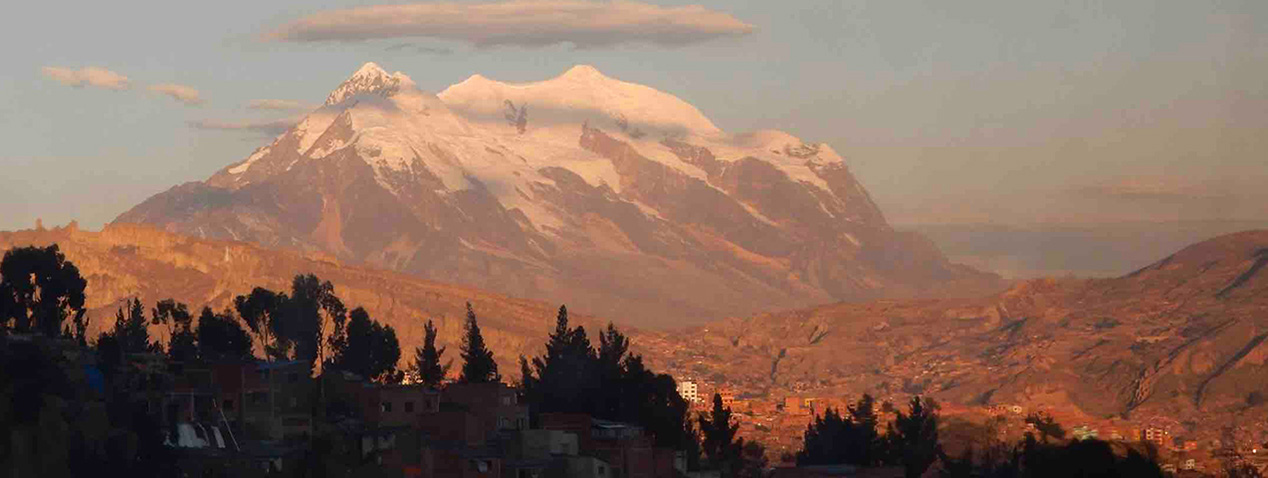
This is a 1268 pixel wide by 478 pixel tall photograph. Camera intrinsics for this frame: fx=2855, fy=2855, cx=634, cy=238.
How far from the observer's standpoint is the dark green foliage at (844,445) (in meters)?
134

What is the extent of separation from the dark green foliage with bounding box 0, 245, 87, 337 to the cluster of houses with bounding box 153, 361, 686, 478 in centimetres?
1454

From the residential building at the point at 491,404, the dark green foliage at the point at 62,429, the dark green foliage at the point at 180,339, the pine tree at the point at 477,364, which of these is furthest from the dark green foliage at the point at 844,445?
the dark green foliage at the point at 62,429

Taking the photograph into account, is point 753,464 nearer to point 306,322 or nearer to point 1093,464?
point 306,322

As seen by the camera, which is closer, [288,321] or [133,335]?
[133,335]

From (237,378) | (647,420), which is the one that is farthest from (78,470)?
(647,420)

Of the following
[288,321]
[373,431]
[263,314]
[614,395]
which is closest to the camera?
[373,431]

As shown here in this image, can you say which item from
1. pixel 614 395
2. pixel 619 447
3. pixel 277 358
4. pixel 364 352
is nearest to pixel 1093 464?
pixel 619 447

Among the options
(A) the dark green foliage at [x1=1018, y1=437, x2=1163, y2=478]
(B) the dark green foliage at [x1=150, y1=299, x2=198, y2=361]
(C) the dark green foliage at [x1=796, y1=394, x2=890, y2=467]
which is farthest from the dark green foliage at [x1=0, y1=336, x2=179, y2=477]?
(C) the dark green foliage at [x1=796, y1=394, x2=890, y2=467]

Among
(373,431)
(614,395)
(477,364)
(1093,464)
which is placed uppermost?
(477,364)

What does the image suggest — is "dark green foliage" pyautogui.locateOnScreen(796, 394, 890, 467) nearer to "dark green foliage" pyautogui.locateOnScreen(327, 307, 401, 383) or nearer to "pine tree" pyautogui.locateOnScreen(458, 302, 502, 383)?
"pine tree" pyautogui.locateOnScreen(458, 302, 502, 383)

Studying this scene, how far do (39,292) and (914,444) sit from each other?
42415mm

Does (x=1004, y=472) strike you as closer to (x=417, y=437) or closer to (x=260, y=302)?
(x=417, y=437)

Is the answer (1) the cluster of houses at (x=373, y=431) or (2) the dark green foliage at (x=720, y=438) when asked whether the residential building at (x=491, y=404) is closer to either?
(1) the cluster of houses at (x=373, y=431)

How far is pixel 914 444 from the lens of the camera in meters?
139
